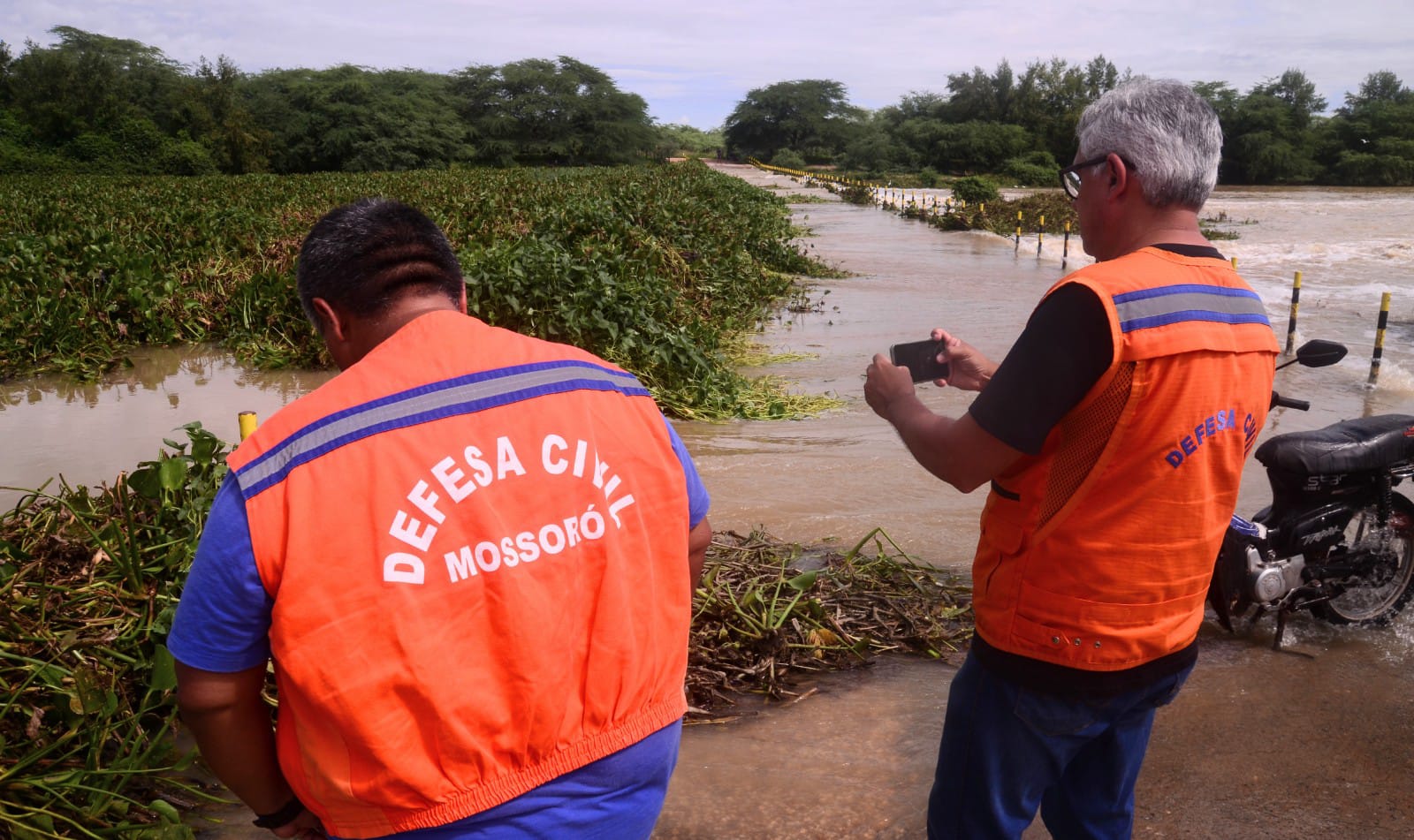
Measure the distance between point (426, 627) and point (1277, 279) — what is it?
24.0 m

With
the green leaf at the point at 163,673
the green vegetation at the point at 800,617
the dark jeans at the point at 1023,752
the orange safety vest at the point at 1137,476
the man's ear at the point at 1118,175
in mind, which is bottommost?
the green vegetation at the point at 800,617

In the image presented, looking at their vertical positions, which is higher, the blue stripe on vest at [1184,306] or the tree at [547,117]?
the tree at [547,117]

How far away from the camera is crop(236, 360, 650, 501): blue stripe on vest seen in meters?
1.25

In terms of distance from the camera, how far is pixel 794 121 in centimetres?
10606

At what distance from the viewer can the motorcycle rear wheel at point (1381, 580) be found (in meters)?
4.35

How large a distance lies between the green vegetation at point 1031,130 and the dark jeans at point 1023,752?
1947 inches

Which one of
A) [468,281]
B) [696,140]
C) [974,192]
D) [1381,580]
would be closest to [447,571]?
[1381,580]

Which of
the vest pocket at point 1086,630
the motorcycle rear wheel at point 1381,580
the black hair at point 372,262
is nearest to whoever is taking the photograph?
the black hair at point 372,262

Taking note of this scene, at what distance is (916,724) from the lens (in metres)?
3.58

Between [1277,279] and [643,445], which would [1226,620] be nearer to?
[643,445]

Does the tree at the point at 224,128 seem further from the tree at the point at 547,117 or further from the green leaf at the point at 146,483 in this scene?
the green leaf at the point at 146,483

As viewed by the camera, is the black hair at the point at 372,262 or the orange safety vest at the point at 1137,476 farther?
the orange safety vest at the point at 1137,476

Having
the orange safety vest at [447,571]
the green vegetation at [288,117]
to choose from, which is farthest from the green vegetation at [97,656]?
the green vegetation at [288,117]

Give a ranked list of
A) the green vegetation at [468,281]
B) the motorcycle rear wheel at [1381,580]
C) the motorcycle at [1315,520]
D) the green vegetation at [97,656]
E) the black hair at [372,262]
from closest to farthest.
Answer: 1. the black hair at [372,262]
2. the green vegetation at [97,656]
3. the motorcycle at [1315,520]
4. the motorcycle rear wheel at [1381,580]
5. the green vegetation at [468,281]
